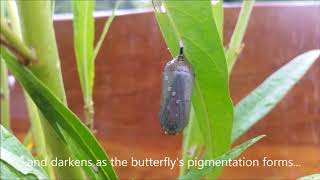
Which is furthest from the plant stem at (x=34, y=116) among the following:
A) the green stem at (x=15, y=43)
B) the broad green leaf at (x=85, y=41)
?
the green stem at (x=15, y=43)

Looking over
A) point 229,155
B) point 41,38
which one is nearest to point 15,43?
point 41,38

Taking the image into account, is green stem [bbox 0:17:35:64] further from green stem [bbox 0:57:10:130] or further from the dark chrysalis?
green stem [bbox 0:57:10:130]

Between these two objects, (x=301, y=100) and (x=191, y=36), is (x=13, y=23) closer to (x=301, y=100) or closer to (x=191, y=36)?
(x=191, y=36)

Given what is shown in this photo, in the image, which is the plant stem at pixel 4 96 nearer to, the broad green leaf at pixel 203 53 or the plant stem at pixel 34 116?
the plant stem at pixel 34 116

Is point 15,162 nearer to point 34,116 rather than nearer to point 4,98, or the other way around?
point 34,116

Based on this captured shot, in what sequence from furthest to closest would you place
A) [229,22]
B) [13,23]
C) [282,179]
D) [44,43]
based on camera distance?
[229,22]
[282,179]
[13,23]
[44,43]

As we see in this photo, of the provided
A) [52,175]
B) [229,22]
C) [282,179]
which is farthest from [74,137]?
[229,22]

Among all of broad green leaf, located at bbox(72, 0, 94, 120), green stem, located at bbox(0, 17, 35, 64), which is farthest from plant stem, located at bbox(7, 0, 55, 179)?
green stem, located at bbox(0, 17, 35, 64)
